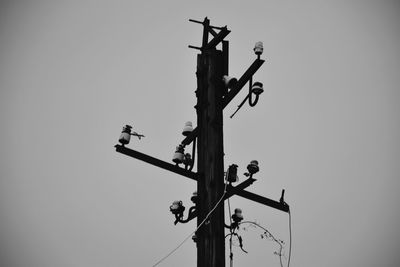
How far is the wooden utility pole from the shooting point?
3195mm

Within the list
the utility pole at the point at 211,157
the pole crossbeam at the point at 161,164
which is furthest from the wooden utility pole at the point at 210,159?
the pole crossbeam at the point at 161,164

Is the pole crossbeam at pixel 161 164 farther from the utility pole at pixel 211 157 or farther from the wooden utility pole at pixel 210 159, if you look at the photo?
the wooden utility pole at pixel 210 159

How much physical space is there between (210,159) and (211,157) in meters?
0.03

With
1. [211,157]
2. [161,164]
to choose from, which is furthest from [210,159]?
[161,164]

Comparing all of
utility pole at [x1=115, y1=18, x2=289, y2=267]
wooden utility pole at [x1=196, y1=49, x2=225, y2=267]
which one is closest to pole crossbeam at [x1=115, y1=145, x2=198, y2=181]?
utility pole at [x1=115, y1=18, x2=289, y2=267]

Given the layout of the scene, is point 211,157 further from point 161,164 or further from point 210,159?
point 161,164

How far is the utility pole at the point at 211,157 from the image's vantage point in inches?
128

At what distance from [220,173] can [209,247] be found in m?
0.86

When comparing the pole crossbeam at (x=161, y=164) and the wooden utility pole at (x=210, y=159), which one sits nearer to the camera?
the wooden utility pole at (x=210, y=159)

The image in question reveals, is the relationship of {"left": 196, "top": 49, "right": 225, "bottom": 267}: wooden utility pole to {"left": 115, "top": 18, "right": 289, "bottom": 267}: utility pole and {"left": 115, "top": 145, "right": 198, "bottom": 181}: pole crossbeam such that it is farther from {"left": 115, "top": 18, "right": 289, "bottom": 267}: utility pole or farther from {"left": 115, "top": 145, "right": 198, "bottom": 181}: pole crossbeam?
{"left": 115, "top": 145, "right": 198, "bottom": 181}: pole crossbeam

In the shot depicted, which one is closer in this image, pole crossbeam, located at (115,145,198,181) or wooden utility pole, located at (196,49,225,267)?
wooden utility pole, located at (196,49,225,267)
